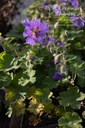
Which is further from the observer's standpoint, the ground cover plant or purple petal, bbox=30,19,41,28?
purple petal, bbox=30,19,41,28

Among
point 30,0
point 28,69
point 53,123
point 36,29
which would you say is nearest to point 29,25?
point 36,29

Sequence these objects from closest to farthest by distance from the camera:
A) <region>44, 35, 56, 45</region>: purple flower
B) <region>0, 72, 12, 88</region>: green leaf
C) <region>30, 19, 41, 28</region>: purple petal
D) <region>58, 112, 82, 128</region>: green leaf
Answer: <region>58, 112, 82, 128</region>: green leaf
<region>0, 72, 12, 88</region>: green leaf
<region>30, 19, 41, 28</region>: purple petal
<region>44, 35, 56, 45</region>: purple flower

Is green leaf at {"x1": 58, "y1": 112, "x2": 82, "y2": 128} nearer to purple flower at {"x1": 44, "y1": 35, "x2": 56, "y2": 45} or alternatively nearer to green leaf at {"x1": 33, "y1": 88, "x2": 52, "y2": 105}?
Result: green leaf at {"x1": 33, "y1": 88, "x2": 52, "y2": 105}

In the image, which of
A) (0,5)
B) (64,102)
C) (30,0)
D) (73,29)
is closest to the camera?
(64,102)

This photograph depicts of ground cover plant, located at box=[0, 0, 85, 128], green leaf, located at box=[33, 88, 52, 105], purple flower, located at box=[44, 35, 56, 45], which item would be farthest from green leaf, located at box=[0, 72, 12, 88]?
purple flower, located at box=[44, 35, 56, 45]

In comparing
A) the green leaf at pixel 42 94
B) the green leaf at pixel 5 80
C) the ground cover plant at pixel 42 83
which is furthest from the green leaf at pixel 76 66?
the green leaf at pixel 5 80

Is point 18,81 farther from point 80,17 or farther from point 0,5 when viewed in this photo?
point 0,5
